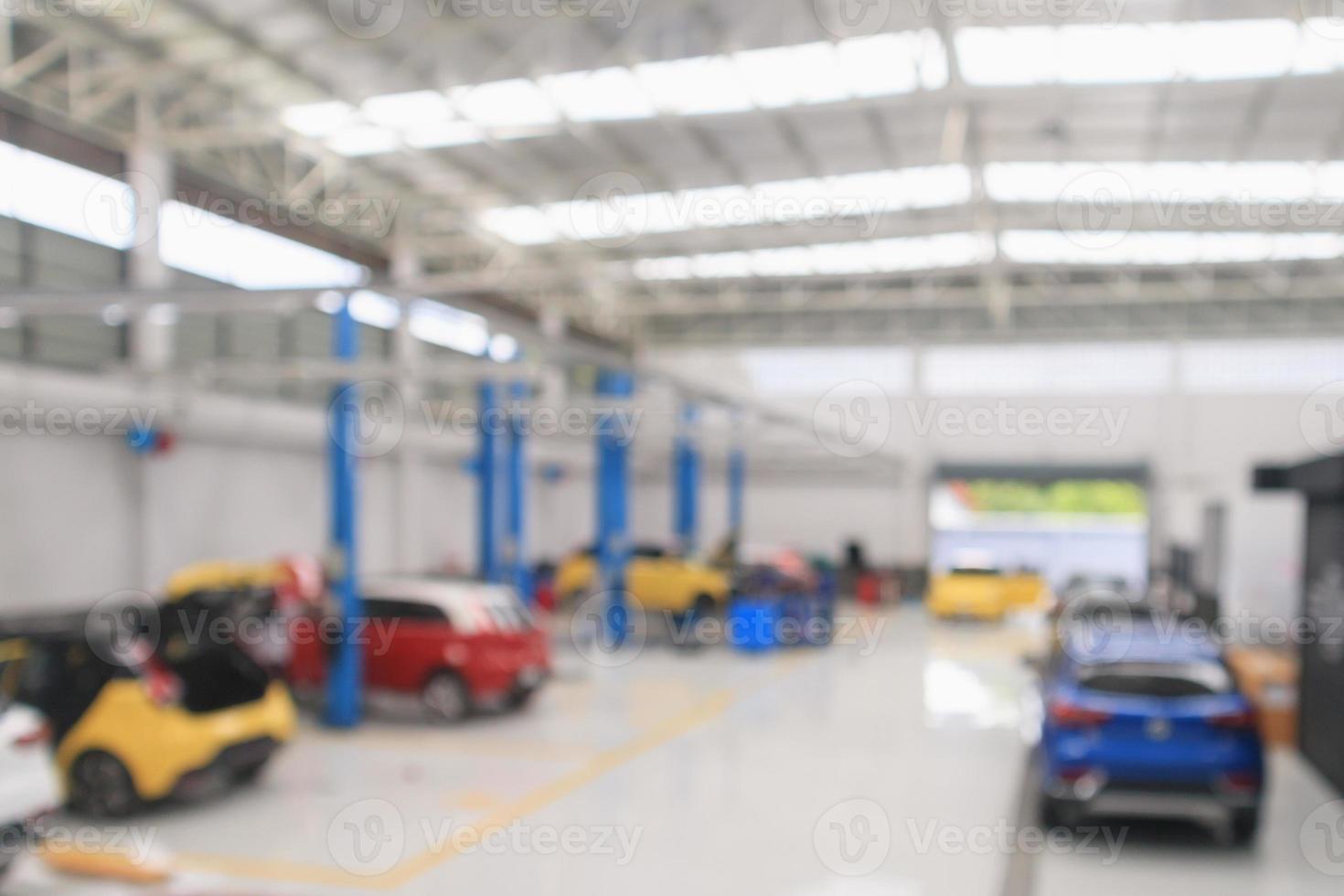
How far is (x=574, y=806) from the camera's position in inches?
311

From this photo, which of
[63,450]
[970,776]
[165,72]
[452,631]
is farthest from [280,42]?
[970,776]

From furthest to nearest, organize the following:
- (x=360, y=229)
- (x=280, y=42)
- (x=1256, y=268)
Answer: (x=1256, y=268) < (x=360, y=229) < (x=280, y=42)

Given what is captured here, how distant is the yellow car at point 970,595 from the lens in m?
21.4

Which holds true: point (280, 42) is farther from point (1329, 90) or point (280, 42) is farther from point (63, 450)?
point (1329, 90)

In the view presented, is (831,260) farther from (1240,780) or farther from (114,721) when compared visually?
(114,721)

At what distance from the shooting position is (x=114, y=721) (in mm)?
7254

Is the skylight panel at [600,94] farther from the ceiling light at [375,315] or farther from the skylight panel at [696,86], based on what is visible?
the ceiling light at [375,315]

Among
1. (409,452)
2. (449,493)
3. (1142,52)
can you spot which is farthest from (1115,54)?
(449,493)

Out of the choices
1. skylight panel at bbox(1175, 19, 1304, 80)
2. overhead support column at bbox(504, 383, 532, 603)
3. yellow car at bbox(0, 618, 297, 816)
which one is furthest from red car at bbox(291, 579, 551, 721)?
skylight panel at bbox(1175, 19, 1304, 80)

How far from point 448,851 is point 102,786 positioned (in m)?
2.49

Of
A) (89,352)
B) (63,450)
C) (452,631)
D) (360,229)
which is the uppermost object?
(360,229)

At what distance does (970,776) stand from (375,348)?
45.5 feet

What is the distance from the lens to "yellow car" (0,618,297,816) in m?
7.22

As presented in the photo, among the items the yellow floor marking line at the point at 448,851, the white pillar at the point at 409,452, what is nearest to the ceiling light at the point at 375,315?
the white pillar at the point at 409,452
